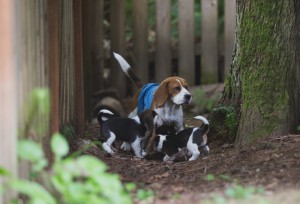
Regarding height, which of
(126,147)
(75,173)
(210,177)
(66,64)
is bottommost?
(126,147)

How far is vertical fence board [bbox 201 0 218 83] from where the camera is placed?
1316cm

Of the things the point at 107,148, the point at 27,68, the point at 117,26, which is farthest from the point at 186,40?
the point at 27,68

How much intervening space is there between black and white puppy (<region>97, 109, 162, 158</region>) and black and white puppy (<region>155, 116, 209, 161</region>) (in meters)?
0.26

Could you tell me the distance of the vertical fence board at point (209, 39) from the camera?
13156 millimetres

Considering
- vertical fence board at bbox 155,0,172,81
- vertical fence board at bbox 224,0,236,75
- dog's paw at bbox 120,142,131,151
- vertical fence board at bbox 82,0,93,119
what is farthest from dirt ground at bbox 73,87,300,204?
vertical fence board at bbox 155,0,172,81

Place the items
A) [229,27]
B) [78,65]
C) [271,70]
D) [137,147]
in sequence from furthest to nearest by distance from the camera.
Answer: [229,27], [78,65], [137,147], [271,70]

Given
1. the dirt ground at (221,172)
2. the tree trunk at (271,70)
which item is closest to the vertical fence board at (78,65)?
the dirt ground at (221,172)

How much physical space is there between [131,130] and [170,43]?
14.6 ft

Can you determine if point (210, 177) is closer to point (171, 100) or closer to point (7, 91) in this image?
point (7, 91)

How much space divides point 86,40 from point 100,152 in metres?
3.03

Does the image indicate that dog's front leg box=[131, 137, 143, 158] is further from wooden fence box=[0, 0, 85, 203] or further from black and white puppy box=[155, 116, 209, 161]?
wooden fence box=[0, 0, 85, 203]

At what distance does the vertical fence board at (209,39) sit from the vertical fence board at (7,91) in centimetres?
810

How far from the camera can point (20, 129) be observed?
583cm

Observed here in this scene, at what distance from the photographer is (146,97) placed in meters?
10.2
